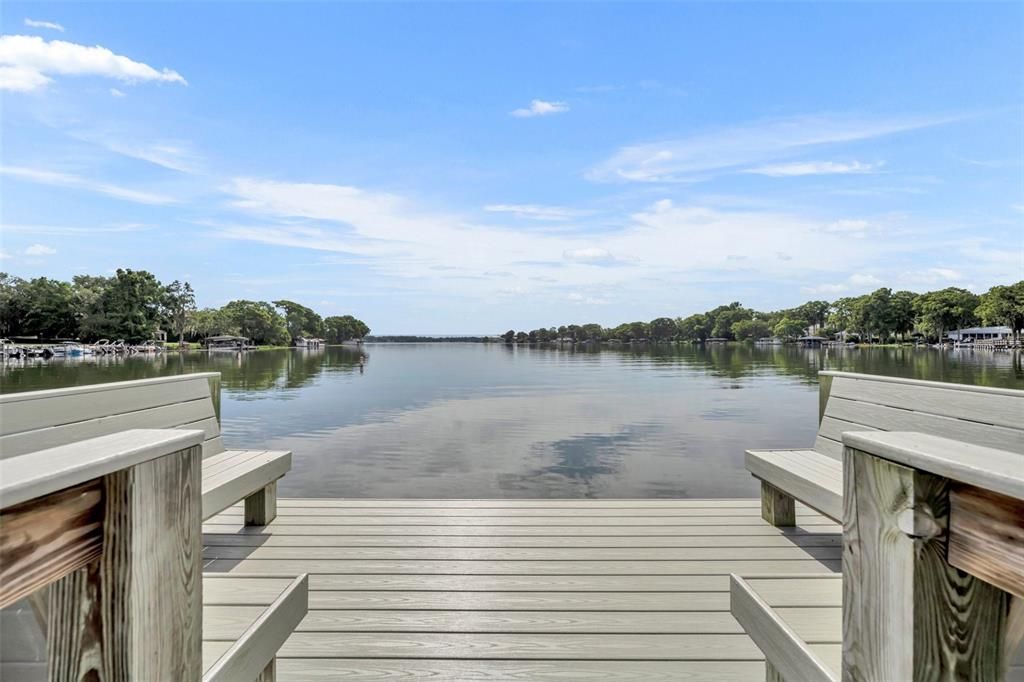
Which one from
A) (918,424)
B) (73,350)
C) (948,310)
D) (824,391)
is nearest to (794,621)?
(918,424)

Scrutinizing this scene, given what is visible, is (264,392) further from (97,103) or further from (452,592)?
(452,592)

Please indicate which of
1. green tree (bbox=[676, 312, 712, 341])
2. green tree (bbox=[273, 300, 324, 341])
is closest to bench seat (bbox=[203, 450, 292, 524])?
green tree (bbox=[273, 300, 324, 341])

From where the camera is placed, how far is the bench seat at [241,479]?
9.16 ft

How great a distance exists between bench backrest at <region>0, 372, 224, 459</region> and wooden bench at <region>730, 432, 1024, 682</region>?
2.04 meters

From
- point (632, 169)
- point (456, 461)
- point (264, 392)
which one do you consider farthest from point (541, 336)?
point (456, 461)

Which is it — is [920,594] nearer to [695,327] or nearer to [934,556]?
[934,556]

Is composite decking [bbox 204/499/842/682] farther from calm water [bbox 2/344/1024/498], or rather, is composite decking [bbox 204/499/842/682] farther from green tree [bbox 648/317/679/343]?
green tree [bbox 648/317/679/343]

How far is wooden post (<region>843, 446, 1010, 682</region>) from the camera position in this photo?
833 millimetres

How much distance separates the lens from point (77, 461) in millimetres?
748

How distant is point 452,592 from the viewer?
8.73ft

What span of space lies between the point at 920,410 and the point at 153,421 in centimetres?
461

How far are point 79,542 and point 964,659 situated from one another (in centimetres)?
136

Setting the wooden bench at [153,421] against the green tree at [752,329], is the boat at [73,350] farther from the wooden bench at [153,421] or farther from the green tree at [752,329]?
the green tree at [752,329]

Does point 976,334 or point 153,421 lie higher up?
point 976,334
